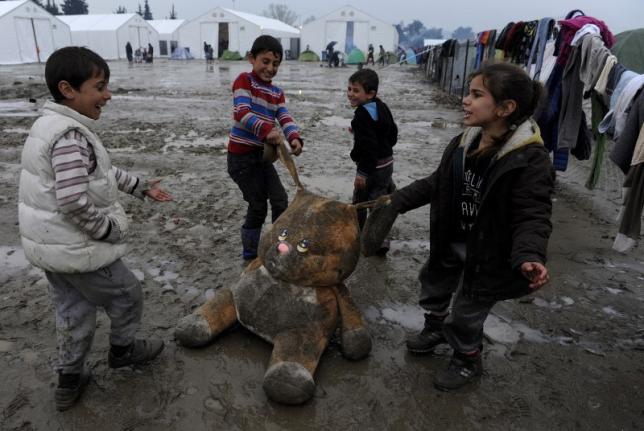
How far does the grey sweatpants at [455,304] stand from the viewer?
2451 millimetres

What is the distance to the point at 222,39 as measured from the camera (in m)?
42.9

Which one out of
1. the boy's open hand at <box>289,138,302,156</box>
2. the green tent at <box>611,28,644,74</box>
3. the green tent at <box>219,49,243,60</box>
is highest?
the green tent at <box>219,49,243,60</box>

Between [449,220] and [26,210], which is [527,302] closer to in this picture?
[449,220]

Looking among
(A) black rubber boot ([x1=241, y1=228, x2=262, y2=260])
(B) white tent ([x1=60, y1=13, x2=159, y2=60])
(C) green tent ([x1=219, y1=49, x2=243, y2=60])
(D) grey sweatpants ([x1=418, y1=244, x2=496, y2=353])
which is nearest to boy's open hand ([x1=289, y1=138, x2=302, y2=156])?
(A) black rubber boot ([x1=241, y1=228, x2=262, y2=260])

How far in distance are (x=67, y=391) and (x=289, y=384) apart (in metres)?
1.10

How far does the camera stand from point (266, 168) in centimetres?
360

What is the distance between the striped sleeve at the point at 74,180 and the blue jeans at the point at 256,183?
1.51 m

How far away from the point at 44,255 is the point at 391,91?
17.4 m

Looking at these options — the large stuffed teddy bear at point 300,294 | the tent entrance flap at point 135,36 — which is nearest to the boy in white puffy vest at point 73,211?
the large stuffed teddy bear at point 300,294

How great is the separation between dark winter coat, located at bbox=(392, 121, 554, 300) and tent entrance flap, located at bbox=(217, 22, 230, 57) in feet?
145

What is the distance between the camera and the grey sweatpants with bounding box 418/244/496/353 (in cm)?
245

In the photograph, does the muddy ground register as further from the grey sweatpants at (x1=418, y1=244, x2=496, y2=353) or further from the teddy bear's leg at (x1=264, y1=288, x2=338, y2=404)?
the grey sweatpants at (x1=418, y1=244, x2=496, y2=353)

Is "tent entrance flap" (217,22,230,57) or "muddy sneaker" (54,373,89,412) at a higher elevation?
"tent entrance flap" (217,22,230,57)

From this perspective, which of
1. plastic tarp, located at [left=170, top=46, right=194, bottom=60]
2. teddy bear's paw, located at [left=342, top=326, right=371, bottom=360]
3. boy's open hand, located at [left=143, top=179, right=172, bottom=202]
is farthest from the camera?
plastic tarp, located at [left=170, top=46, right=194, bottom=60]
